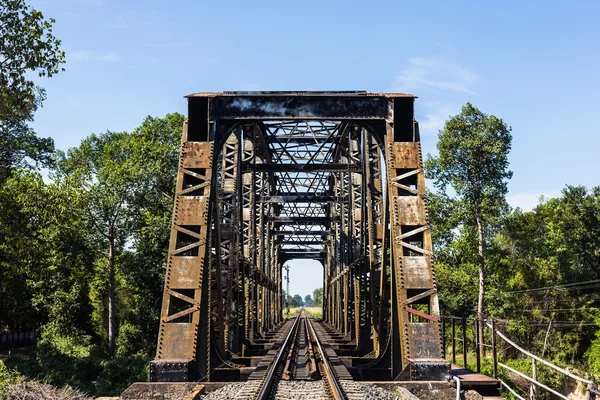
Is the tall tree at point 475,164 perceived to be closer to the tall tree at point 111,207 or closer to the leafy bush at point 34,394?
the tall tree at point 111,207

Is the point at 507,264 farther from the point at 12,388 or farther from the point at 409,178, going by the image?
the point at 12,388

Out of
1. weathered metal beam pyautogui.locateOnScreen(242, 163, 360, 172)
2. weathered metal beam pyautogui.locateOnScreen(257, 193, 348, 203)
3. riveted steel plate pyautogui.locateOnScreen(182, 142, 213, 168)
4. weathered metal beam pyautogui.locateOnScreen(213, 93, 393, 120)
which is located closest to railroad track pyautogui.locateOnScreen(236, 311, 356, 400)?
riveted steel plate pyautogui.locateOnScreen(182, 142, 213, 168)

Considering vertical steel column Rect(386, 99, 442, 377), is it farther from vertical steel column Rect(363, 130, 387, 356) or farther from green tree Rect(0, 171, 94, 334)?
green tree Rect(0, 171, 94, 334)

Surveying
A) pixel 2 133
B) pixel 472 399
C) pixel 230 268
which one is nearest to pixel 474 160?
pixel 230 268

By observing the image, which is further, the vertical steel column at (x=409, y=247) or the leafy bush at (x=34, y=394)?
the leafy bush at (x=34, y=394)

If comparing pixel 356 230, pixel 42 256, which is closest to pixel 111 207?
pixel 42 256

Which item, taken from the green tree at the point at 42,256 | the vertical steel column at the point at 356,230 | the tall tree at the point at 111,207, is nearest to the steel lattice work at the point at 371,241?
the vertical steel column at the point at 356,230

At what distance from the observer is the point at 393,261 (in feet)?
32.3

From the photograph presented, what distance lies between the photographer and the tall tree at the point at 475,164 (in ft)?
109

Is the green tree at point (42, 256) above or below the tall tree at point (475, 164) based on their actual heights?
below

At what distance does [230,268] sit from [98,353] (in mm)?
21698

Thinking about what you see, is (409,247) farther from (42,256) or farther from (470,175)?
(470,175)

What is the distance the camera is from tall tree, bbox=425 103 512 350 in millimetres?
33344

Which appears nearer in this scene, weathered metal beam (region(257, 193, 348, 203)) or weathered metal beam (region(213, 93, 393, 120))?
weathered metal beam (region(213, 93, 393, 120))
